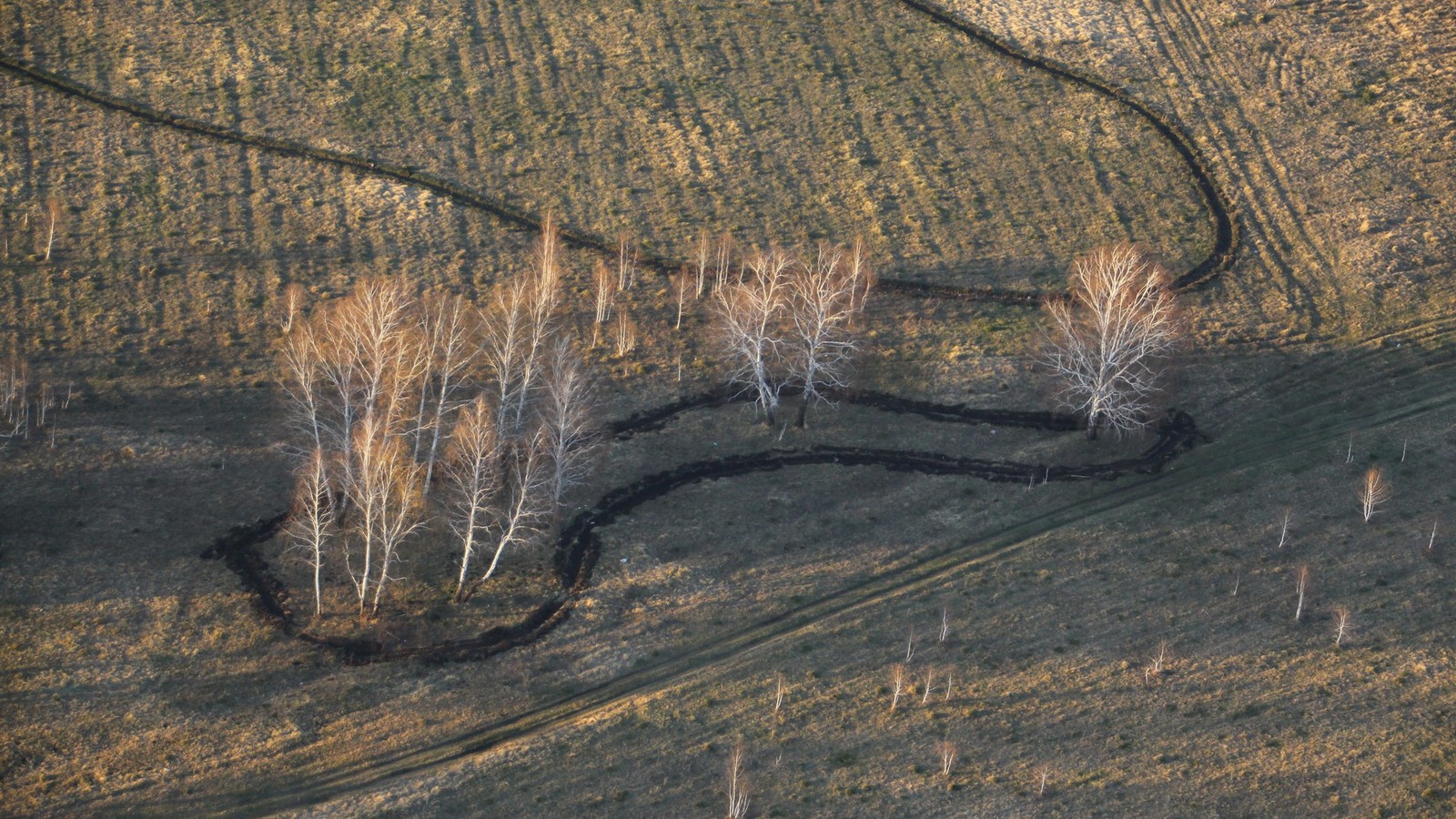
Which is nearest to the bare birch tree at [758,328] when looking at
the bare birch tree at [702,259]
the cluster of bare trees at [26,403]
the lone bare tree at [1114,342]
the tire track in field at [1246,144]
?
the bare birch tree at [702,259]

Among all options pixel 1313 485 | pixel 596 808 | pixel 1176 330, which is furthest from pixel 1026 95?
pixel 596 808

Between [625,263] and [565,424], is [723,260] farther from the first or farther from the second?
[565,424]

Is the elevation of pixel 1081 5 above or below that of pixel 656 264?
above

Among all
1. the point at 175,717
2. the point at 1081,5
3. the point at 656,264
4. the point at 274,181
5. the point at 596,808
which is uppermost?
the point at 1081,5

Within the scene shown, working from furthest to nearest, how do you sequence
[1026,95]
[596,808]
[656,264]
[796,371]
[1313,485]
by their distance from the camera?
[1026,95] < [656,264] < [796,371] < [1313,485] < [596,808]

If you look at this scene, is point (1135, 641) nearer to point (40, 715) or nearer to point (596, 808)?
point (596, 808)

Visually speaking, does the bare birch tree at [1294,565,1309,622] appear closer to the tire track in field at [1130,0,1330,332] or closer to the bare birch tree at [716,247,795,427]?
the tire track in field at [1130,0,1330,332]
